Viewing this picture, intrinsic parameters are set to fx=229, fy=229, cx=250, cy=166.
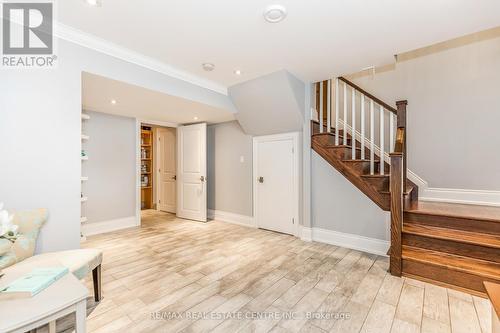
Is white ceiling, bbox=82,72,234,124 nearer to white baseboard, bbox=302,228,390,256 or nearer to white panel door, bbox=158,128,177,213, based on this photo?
white panel door, bbox=158,128,177,213

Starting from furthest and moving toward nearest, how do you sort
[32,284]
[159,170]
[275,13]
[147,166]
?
[147,166], [159,170], [275,13], [32,284]

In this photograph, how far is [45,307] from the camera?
1.08 metres

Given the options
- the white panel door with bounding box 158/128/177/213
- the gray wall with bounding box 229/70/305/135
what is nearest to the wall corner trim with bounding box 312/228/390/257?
the gray wall with bounding box 229/70/305/135

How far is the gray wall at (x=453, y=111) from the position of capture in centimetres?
329

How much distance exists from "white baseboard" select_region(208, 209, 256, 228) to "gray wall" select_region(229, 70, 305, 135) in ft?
5.77

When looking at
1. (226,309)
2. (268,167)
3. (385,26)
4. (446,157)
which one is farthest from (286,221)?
(385,26)

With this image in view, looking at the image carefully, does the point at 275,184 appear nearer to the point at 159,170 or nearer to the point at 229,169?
the point at 229,169

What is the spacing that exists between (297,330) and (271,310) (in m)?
0.29

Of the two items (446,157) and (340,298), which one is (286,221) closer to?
(340,298)

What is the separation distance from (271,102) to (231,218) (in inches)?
101

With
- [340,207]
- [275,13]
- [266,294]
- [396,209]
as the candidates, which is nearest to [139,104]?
[275,13]

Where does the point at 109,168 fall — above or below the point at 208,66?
below

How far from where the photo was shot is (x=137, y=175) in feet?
15.3

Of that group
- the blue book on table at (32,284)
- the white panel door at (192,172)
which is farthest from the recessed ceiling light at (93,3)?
the white panel door at (192,172)
